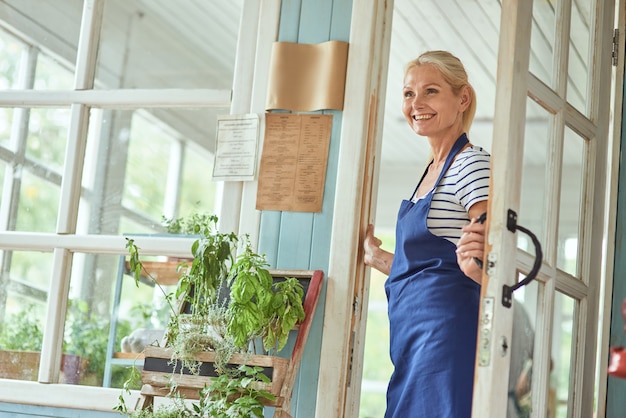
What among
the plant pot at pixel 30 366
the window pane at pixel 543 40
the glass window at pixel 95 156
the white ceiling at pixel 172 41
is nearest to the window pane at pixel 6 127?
the glass window at pixel 95 156

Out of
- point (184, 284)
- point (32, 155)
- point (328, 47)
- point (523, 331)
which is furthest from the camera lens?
point (32, 155)

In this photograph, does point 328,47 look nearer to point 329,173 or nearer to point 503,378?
point 329,173

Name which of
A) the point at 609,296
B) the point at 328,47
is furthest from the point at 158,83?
the point at 609,296

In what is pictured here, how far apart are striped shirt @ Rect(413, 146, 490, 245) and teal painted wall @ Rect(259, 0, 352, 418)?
0.43m

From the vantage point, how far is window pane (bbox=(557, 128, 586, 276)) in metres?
2.77

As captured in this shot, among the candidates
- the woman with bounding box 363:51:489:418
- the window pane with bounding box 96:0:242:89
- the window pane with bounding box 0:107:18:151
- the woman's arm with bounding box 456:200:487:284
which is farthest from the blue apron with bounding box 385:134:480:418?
the window pane with bounding box 0:107:18:151

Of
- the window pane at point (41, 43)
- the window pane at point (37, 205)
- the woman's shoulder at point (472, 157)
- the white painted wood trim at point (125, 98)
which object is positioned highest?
the window pane at point (41, 43)

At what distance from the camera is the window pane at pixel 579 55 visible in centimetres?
289

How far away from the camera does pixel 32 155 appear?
356 cm

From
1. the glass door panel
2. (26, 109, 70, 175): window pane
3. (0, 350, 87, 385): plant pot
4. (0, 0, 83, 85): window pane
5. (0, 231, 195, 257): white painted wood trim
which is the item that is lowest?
(0, 350, 87, 385): plant pot

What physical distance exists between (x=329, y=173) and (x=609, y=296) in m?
1.00

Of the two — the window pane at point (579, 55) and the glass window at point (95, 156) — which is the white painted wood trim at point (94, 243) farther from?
the window pane at point (579, 55)

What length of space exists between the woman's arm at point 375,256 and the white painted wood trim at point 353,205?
→ 3 centimetres

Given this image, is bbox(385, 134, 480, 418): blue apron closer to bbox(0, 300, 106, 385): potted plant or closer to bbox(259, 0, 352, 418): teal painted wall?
bbox(259, 0, 352, 418): teal painted wall
